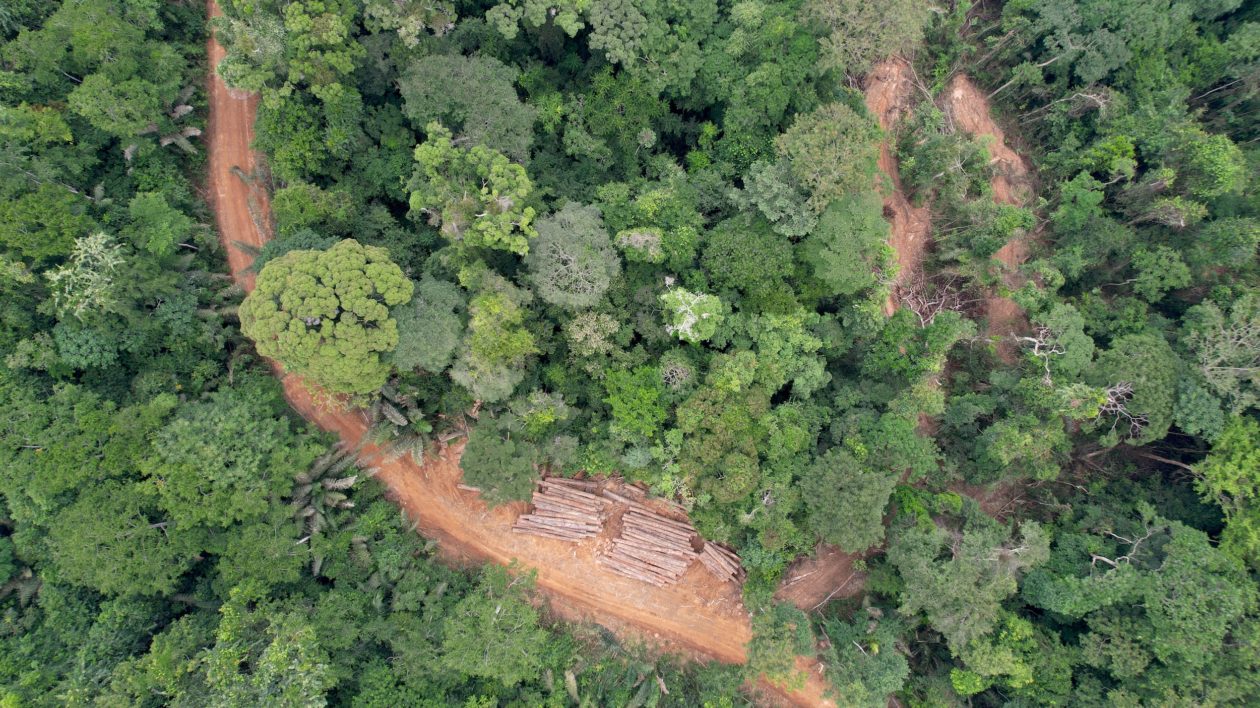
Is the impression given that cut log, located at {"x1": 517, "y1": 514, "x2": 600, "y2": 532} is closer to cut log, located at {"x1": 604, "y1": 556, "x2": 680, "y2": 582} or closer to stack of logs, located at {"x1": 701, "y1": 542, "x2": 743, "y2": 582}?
cut log, located at {"x1": 604, "y1": 556, "x2": 680, "y2": 582}

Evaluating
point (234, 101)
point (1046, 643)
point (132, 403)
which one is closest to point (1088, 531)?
point (1046, 643)

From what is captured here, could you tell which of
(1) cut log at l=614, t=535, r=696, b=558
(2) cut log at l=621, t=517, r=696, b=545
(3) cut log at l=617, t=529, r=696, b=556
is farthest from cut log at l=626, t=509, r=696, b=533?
(1) cut log at l=614, t=535, r=696, b=558

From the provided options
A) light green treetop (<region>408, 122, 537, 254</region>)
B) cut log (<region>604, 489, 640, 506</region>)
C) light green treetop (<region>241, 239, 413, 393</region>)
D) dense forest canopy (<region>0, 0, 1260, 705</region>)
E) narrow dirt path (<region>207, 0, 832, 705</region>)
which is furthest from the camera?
cut log (<region>604, 489, 640, 506</region>)

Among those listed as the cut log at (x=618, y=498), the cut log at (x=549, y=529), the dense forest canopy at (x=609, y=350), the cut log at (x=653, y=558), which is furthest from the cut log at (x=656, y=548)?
the dense forest canopy at (x=609, y=350)

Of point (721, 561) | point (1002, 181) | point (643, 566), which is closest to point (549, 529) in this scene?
point (643, 566)

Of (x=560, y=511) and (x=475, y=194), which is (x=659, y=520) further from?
(x=475, y=194)

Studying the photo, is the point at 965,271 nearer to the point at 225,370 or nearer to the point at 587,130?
the point at 587,130

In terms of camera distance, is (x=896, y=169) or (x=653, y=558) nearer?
(x=653, y=558)
